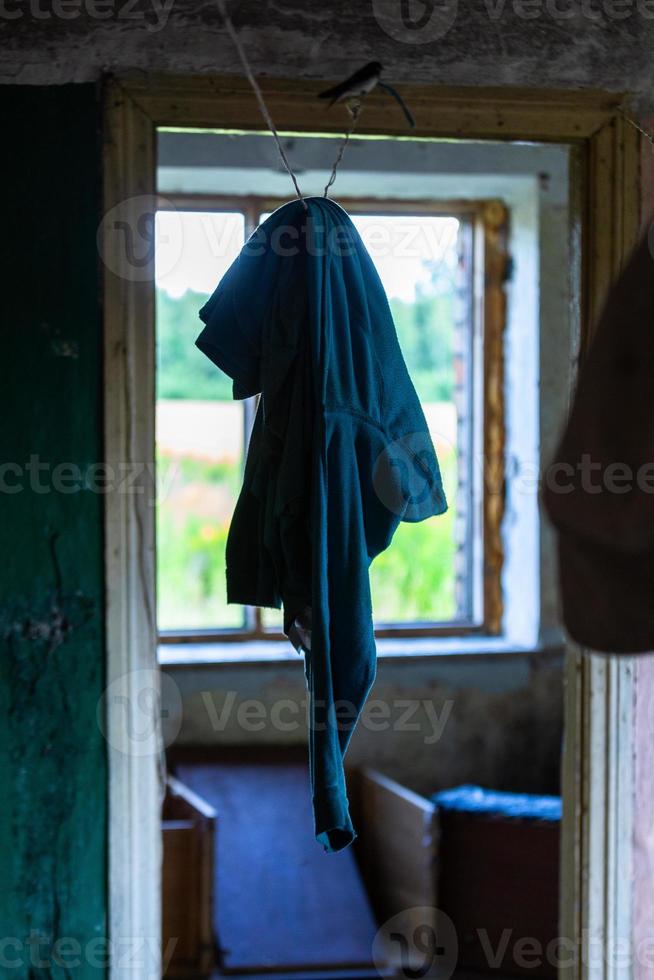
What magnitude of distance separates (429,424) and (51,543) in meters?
1.77


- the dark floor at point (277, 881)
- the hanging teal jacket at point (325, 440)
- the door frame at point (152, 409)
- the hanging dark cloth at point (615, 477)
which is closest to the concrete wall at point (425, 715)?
the dark floor at point (277, 881)

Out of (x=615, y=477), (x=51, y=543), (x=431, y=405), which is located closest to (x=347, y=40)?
(x=51, y=543)

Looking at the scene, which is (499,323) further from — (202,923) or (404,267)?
(202,923)

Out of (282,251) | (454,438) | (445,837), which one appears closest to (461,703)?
(445,837)

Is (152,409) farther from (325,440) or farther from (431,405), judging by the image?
(431,405)

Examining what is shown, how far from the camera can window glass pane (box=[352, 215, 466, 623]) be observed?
3.51 metres

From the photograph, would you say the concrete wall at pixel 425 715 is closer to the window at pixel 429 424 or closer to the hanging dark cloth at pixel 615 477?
the window at pixel 429 424

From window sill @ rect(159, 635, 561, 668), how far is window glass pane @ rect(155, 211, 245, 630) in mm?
104

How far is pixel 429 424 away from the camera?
3.43 m

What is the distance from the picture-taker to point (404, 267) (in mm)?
3479

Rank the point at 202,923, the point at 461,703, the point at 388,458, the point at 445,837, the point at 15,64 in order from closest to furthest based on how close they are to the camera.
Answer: the point at 388,458, the point at 15,64, the point at 202,923, the point at 445,837, the point at 461,703

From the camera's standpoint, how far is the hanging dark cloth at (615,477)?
3.10 ft

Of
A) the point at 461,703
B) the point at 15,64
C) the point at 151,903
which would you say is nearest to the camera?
the point at 15,64

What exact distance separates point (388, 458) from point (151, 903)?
3.48 ft
